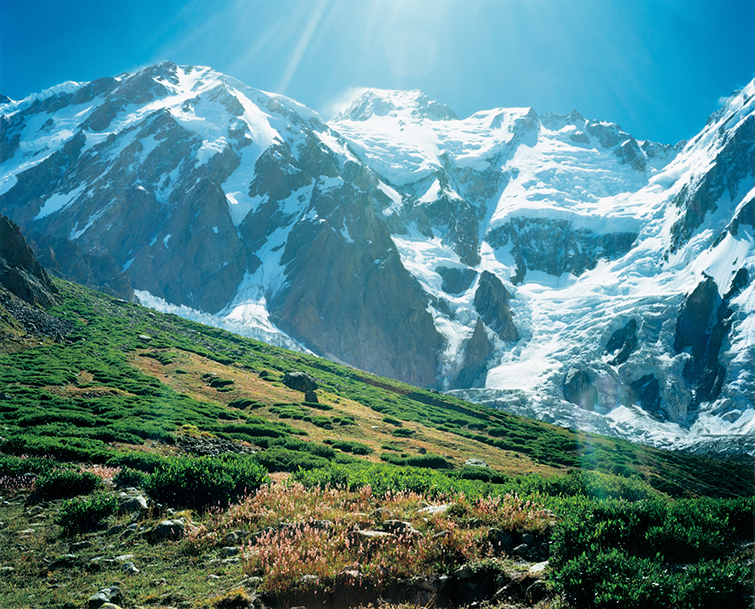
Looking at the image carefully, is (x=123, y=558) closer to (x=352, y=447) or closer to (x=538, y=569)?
(x=538, y=569)

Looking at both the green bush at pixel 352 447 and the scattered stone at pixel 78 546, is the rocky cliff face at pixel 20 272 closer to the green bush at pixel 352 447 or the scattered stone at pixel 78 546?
the green bush at pixel 352 447

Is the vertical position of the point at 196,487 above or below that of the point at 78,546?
above

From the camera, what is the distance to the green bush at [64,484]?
11984 mm

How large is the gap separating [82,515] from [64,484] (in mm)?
2772

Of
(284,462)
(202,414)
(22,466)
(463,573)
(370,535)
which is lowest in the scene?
(22,466)

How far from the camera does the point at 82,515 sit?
10180 mm

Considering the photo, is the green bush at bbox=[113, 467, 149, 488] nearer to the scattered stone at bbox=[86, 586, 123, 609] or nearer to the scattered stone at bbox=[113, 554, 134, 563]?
the scattered stone at bbox=[113, 554, 134, 563]

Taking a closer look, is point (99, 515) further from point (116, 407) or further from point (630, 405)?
point (630, 405)

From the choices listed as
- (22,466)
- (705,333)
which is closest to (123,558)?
(22,466)

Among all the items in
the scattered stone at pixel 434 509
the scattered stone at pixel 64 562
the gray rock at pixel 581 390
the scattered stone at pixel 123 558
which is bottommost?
the scattered stone at pixel 64 562

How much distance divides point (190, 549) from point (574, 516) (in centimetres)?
801

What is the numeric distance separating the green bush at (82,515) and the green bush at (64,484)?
169cm

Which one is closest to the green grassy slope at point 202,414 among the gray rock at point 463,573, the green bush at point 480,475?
the green bush at point 480,475

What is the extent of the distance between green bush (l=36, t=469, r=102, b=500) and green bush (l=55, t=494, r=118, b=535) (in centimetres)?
169
